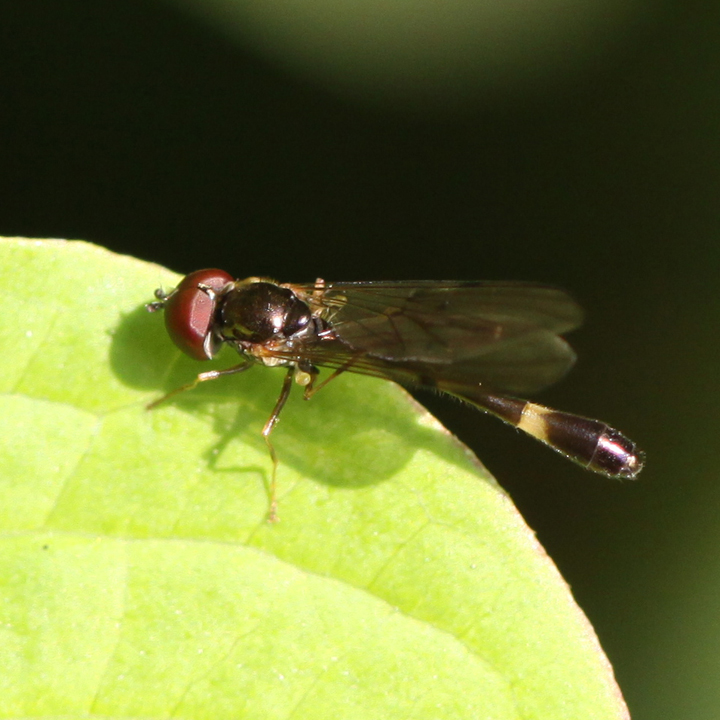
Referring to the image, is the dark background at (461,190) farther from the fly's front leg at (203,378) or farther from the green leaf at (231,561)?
the green leaf at (231,561)

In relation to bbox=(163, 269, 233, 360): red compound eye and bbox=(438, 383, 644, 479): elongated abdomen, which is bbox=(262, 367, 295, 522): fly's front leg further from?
bbox=(438, 383, 644, 479): elongated abdomen

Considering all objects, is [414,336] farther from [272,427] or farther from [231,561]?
[231,561]

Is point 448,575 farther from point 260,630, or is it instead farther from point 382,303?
point 382,303

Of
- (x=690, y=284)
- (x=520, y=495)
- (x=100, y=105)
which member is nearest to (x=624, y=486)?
(x=520, y=495)

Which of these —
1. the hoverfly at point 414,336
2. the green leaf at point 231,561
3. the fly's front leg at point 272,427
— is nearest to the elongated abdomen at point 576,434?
the hoverfly at point 414,336

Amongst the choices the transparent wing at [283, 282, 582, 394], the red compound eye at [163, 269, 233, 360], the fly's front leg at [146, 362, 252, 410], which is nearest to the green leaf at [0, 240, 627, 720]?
the fly's front leg at [146, 362, 252, 410]
